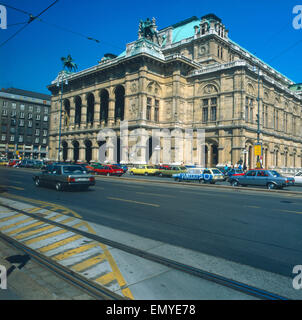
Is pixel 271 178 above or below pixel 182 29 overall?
below

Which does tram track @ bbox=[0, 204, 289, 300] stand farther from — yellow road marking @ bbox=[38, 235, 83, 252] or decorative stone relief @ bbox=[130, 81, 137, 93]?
decorative stone relief @ bbox=[130, 81, 137, 93]

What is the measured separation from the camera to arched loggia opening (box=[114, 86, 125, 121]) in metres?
49.5

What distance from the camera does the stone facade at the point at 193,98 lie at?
4175 cm

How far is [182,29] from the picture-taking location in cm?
5891

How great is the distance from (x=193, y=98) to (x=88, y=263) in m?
44.0

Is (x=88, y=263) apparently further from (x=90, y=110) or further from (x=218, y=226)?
(x=90, y=110)

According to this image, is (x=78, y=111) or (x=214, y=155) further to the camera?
(x=78, y=111)

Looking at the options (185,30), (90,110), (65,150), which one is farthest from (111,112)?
(185,30)

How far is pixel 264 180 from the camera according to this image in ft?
69.5

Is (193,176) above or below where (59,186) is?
above

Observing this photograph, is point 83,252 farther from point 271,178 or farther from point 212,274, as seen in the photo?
point 271,178

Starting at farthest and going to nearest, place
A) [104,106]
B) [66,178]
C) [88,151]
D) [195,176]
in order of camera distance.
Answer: [88,151]
[104,106]
[195,176]
[66,178]
